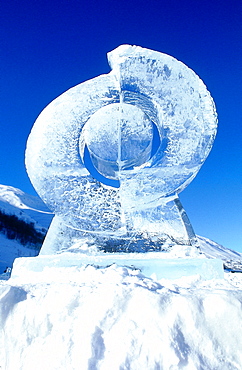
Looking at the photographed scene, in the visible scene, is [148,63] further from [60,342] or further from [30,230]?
[30,230]

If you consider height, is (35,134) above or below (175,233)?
above

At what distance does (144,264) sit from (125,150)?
5.68 feet

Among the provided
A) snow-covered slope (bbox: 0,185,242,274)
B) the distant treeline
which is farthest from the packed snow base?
the distant treeline

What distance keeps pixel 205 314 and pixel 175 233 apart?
2117mm

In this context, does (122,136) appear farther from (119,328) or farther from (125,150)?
(119,328)

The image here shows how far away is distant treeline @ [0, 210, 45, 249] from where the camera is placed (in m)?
34.8

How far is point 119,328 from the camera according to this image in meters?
2.12

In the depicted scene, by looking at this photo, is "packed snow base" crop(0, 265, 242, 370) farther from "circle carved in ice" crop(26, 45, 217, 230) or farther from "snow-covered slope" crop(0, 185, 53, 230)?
"snow-covered slope" crop(0, 185, 53, 230)

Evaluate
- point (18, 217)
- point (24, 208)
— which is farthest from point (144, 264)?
point (24, 208)

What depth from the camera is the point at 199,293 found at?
245cm

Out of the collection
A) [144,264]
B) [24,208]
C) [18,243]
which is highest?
[24,208]

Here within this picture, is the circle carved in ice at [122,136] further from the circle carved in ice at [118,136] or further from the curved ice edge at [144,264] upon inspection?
the curved ice edge at [144,264]

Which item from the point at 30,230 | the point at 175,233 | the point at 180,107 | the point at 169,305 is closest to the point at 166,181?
the point at 175,233

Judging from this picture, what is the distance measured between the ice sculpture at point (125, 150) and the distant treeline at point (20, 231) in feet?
105
